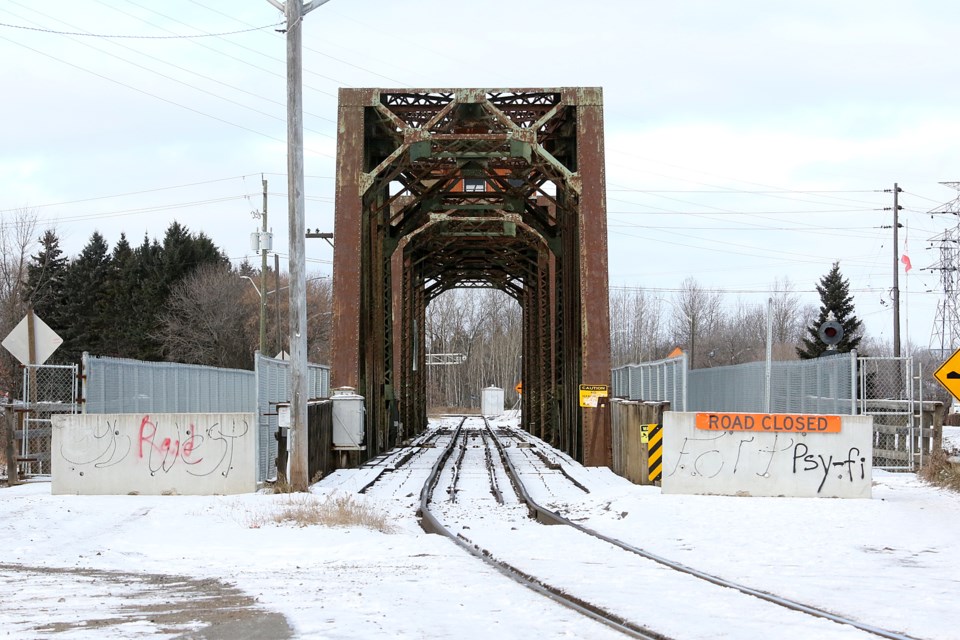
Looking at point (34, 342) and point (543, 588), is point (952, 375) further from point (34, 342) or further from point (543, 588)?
point (34, 342)

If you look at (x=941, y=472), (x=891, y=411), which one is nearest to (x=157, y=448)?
(x=941, y=472)

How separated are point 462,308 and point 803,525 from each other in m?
108

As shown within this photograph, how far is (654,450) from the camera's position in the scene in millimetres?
18438

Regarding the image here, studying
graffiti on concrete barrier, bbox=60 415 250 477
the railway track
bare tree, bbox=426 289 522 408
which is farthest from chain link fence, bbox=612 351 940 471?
bare tree, bbox=426 289 522 408

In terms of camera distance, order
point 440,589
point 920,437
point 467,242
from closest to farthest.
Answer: point 440,589
point 920,437
point 467,242

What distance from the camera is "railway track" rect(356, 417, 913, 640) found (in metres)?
7.32

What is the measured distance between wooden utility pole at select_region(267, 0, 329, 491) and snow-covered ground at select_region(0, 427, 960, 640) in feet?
3.93

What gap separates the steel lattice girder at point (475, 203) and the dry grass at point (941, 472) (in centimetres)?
699

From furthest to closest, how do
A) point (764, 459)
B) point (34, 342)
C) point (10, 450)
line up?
1. point (34, 342)
2. point (10, 450)
3. point (764, 459)

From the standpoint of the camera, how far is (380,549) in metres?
11.8

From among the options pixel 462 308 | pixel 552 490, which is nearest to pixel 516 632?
pixel 552 490

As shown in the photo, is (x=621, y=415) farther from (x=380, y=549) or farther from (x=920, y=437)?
(x=380, y=549)

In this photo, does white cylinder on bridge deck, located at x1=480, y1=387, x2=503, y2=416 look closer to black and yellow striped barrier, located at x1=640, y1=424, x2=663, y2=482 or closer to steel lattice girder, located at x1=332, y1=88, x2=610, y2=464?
steel lattice girder, located at x1=332, y1=88, x2=610, y2=464

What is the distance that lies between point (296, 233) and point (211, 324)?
2305 inches
